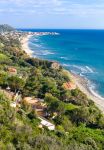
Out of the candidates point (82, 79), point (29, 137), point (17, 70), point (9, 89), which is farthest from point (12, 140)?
point (82, 79)

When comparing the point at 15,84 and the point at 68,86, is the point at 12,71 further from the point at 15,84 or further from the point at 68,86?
the point at 15,84

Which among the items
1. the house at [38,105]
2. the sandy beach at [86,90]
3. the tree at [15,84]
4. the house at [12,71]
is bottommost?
the sandy beach at [86,90]

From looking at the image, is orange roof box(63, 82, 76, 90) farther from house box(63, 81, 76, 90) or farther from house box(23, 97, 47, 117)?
house box(23, 97, 47, 117)

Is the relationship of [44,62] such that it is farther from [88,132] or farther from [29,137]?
[29,137]

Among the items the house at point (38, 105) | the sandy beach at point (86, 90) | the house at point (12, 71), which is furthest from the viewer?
the house at point (12, 71)

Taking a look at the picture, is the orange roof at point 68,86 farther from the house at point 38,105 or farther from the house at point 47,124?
the house at point 47,124

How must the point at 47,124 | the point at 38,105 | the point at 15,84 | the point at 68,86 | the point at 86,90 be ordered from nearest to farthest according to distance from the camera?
the point at 47,124, the point at 38,105, the point at 15,84, the point at 68,86, the point at 86,90

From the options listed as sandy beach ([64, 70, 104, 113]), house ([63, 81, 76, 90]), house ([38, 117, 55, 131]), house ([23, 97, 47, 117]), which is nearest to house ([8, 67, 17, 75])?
house ([63, 81, 76, 90])

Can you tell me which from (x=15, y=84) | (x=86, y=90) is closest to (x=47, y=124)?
(x=15, y=84)

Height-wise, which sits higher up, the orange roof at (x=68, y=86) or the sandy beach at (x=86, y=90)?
the orange roof at (x=68, y=86)

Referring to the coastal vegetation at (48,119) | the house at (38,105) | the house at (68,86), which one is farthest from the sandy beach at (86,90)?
the house at (38,105)

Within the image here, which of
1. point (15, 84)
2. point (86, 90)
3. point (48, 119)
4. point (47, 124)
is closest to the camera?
point (47, 124)
